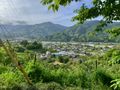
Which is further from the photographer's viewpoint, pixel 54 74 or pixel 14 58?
pixel 54 74

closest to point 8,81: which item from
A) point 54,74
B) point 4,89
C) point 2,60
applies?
point 4,89

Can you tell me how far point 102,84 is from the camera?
13570 mm

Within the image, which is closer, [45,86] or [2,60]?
[45,86]

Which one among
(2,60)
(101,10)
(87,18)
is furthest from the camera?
(2,60)

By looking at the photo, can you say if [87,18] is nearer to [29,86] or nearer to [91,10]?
[91,10]

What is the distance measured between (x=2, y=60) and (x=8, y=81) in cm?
1044

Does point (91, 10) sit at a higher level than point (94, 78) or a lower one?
higher

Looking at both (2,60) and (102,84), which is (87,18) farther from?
(2,60)

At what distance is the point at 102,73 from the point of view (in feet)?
47.0

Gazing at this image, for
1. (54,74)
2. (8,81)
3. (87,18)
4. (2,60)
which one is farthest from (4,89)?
(2,60)

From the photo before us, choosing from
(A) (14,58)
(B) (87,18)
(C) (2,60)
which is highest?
(B) (87,18)

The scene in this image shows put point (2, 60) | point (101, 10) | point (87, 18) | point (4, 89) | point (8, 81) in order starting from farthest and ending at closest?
point (2, 60), point (8, 81), point (4, 89), point (87, 18), point (101, 10)

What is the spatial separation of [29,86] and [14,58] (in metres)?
1.20

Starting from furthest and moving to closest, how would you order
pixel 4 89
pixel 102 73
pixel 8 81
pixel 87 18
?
pixel 102 73
pixel 8 81
pixel 4 89
pixel 87 18
